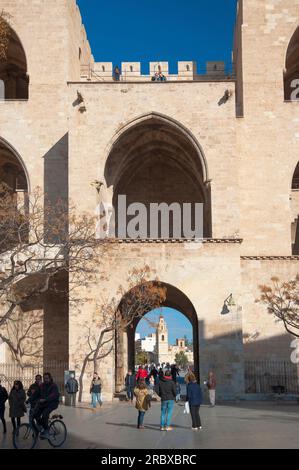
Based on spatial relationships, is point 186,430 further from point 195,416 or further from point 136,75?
point 136,75

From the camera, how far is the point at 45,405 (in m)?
9.87

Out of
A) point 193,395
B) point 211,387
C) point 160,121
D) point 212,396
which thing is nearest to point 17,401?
point 193,395

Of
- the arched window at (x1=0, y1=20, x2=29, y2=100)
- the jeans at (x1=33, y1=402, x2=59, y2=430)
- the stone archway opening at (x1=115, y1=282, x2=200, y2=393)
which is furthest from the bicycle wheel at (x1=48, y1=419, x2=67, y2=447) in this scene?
the arched window at (x1=0, y1=20, x2=29, y2=100)

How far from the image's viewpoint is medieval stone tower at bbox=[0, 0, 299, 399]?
20297 millimetres

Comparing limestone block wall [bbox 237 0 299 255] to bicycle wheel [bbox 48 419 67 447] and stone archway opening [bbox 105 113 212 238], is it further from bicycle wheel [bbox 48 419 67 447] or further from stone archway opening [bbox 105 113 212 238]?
bicycle wheel [bbox 48 419 67 447]

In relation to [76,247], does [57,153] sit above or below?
above

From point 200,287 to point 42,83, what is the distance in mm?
10687

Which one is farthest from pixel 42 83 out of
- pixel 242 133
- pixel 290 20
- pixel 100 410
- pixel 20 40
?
pixel 100 410

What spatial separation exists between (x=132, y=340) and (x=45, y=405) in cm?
2051

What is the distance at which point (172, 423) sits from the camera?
1354 cm

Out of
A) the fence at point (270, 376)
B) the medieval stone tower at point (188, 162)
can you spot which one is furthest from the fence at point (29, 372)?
the fence at point (270, 376)

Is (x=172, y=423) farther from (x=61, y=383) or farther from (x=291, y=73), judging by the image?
(x=291, y=73)

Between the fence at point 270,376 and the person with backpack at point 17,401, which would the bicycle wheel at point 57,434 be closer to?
the person with backpack at point 17,401

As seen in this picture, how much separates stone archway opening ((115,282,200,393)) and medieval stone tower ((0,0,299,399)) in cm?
15
